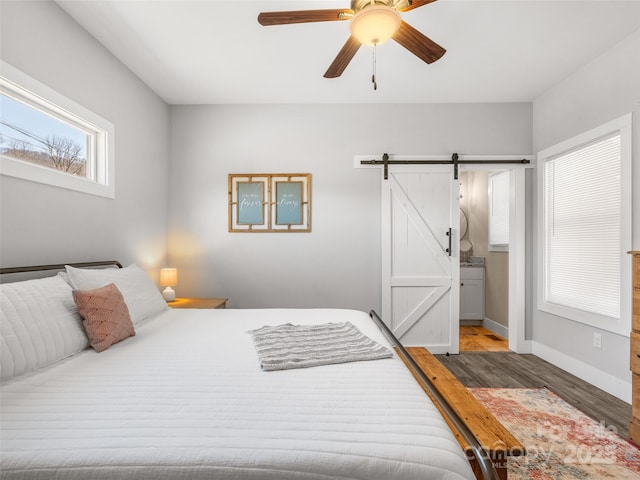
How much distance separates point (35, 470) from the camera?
0.88 meters

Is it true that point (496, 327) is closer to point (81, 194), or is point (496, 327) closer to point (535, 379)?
point (535, 379)

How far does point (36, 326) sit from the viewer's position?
1492 millimetres

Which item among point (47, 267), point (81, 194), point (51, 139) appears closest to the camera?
point (47, 267)

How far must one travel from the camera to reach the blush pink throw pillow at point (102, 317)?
67.6 inches

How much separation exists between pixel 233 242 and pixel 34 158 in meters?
1.95

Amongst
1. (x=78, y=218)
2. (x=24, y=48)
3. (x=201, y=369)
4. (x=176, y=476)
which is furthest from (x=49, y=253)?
(x=176, y=476)

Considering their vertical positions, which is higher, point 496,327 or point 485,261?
point 485,261

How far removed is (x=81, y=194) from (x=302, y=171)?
210 cm

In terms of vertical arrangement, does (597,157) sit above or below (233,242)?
above

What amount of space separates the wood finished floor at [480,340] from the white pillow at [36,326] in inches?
148

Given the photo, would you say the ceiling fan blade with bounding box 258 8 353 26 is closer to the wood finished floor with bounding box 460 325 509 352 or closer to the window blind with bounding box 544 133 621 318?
the window blind with bounding box 544 133 621 318

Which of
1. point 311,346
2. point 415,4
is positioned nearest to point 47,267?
point 311,346

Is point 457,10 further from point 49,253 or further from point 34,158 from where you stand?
point 49,253

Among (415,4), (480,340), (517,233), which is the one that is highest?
(415,4)
